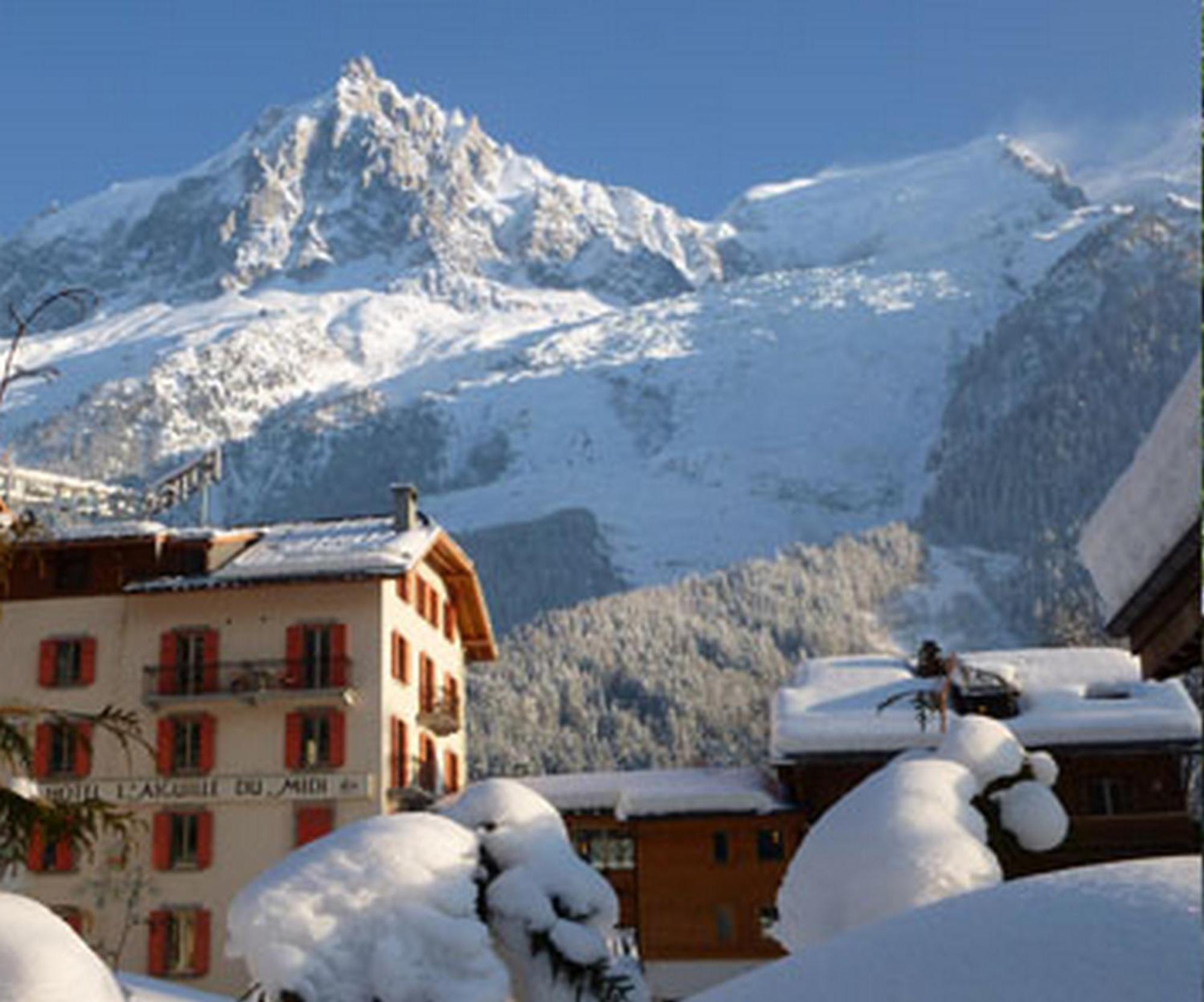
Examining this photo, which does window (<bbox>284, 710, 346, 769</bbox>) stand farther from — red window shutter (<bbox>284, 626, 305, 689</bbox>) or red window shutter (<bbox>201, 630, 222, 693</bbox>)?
red window shutter (<bbox>201, 630, 222, 693</bbox>)

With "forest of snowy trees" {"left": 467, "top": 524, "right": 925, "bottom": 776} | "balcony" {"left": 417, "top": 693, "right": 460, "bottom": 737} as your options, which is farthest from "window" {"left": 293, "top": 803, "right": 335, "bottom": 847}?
"forest of snowy trees" {"left": 467, "top": 524, "right": 925, "bottom": 776}

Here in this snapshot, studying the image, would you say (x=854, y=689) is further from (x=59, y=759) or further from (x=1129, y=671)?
(x=59, y=759)

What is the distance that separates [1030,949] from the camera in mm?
4055

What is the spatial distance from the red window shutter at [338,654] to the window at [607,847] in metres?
7.80

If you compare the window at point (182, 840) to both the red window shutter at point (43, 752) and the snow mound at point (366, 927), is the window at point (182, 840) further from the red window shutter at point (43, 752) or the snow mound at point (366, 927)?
the snow mound at point (366, 927)

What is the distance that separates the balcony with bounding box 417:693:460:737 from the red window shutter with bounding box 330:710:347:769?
3.92 meters

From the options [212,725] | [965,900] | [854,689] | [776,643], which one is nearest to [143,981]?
[212,725]

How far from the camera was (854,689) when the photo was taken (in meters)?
43.5

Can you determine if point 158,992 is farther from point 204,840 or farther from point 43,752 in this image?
point 43,752

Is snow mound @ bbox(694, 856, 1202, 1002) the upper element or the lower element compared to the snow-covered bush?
lower

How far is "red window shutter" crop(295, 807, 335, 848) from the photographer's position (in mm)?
40812

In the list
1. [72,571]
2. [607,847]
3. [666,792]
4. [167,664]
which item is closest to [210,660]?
[167,664]

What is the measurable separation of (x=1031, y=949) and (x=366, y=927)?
8.01 metres

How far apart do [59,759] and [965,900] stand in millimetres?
41988
